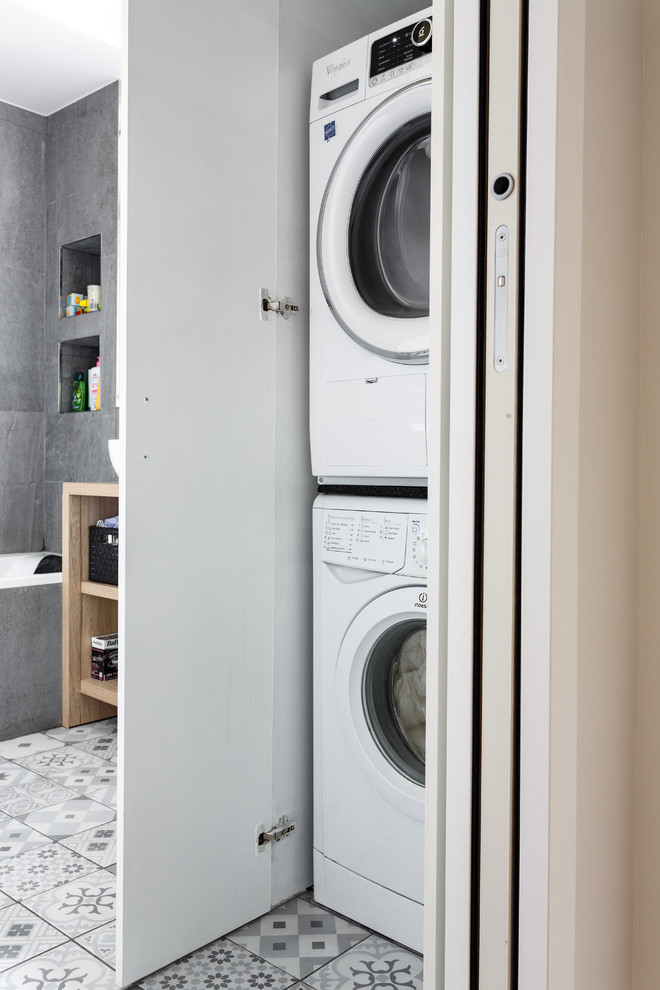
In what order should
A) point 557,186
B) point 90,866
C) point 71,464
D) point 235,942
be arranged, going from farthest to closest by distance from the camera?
point 71,464
point 90,866
point 235,942
point 557,186

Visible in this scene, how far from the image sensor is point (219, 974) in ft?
4.95

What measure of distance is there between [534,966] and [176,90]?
1.54 meters

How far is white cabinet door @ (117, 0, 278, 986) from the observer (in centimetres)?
146

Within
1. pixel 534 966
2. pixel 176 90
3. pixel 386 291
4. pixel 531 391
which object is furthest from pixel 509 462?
pixel 176 90

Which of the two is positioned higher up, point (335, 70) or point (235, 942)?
point (335, 70)

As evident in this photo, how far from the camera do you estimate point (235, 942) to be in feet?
5.32

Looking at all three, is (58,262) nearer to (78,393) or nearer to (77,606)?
(78,393)

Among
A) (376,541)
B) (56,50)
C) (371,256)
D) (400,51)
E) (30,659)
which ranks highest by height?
(56,50)

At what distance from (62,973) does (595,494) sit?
56.3 inches

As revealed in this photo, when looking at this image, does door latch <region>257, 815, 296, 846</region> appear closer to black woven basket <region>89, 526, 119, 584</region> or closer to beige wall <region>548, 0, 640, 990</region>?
beige wall <region>548, 0, 640, 990</region>

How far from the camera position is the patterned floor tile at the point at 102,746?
A: 270 cm

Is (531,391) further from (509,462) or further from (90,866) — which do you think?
(90,866)

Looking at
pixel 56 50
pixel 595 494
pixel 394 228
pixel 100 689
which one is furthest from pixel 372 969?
pixel 56 50

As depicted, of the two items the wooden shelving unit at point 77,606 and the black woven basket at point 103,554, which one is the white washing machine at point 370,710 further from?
the wooden shelving unit at point 77,606
